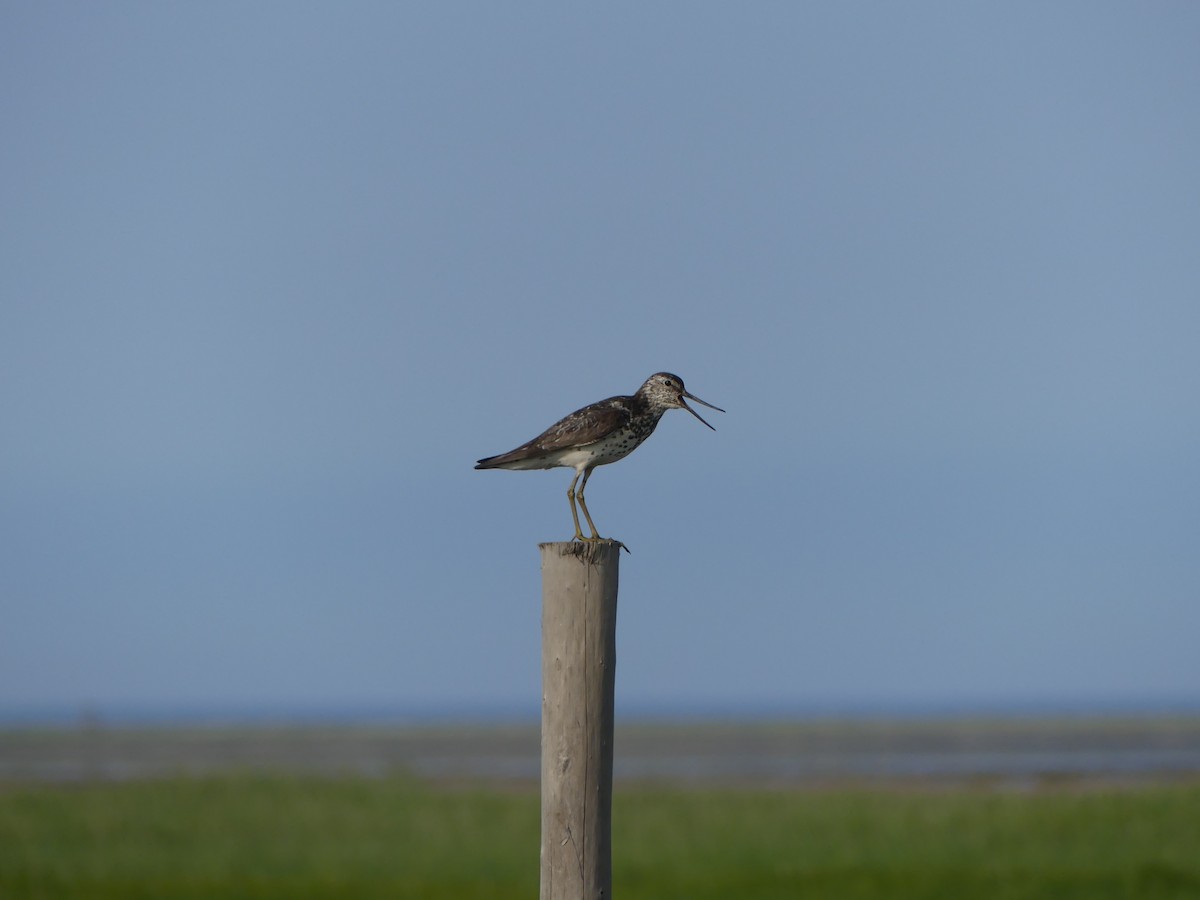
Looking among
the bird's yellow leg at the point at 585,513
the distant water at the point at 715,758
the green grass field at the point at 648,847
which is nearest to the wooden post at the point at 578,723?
the bird's yellow leg at the point at 585,513

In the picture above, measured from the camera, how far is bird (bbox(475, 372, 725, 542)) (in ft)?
30.3

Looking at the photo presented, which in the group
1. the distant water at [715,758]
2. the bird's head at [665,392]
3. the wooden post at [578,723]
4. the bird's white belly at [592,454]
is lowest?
the distant water at [715,758]

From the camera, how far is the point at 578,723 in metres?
7.24

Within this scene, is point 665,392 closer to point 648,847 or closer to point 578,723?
point 578,723

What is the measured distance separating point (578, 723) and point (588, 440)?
2.45 m

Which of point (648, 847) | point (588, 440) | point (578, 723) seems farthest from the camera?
point (648, 847)

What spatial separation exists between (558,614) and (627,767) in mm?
38746

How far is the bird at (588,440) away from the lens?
9227 mm

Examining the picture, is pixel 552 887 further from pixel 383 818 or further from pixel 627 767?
pixel 627 767

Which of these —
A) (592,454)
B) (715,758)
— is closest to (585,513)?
(592,454)

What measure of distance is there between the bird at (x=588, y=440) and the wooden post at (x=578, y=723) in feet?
5.55

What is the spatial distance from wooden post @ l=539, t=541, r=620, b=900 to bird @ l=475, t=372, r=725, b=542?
1.69 metres

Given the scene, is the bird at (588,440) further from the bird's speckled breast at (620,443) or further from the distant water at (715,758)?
the distant water at (715,758)

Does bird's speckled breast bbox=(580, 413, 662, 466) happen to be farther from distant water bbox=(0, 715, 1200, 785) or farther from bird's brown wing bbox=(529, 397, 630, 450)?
distant water bbox=(0, 715, 1200, 785)
